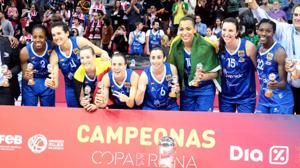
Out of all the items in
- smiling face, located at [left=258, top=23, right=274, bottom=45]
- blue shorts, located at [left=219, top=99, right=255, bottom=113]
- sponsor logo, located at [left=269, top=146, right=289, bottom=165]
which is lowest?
sponsor logo, located at [left=269, top=146, right=289, bottom=165]

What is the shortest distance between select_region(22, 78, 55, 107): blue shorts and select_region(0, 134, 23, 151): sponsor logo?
4.41 ft

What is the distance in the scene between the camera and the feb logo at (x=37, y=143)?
6.13 meters

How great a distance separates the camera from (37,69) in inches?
290

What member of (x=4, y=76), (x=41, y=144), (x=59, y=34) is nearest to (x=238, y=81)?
(x=59, y=34)

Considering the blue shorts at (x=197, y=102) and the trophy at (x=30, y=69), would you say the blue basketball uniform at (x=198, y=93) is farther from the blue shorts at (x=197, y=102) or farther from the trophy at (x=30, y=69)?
the trophy at (x=30, y=69)

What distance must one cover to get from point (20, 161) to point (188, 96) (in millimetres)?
2247

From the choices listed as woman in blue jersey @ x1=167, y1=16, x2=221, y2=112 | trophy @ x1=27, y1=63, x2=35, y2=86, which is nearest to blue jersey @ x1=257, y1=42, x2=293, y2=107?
woman in blue jersey @ x1=167, y1=16, x2=221, y2=112

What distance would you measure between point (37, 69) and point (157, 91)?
178 cm

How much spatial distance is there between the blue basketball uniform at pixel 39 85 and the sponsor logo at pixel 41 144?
1.40 m

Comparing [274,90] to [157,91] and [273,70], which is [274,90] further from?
[157,91]

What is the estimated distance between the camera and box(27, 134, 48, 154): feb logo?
20.1ft

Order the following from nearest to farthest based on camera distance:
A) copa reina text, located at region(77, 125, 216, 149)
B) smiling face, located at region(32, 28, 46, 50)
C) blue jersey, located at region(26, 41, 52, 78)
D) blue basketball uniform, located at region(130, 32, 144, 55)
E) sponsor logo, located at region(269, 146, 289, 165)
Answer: sponsor logo, located at region(269, 146, 289, 165) → copa reina text, located at region(77, 125, 216, 149) → smiling face, located at region(32, 28, 46, 50) → blue jersey, located at region(26, 41, 52, 78) → blue basketball uniform, located at region(130, 32, 144, 55)

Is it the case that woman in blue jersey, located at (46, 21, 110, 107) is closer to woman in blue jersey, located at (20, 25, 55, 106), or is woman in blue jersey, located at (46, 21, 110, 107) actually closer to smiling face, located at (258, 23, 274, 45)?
woman in blue jersey, located at (20, 25, 55, 106)

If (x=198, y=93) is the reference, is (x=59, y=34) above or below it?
above
